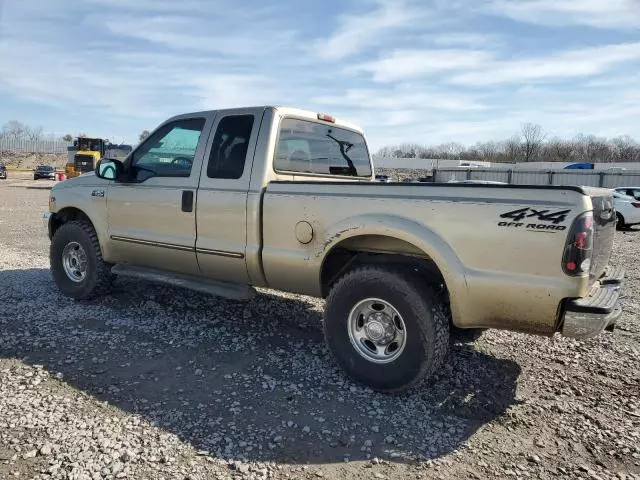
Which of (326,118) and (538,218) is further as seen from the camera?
(326,118)

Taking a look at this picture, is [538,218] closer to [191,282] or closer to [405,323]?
[405,323]

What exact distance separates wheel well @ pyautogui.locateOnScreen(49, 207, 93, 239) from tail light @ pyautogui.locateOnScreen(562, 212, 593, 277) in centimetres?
514

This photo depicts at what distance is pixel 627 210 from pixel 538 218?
1763 cm

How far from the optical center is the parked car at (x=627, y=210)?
1803 cm

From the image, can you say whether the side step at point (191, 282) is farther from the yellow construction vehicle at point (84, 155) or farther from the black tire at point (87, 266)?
the yellow construction vehicle at point (84, 155)

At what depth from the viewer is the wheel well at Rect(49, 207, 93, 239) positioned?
20.4 ft

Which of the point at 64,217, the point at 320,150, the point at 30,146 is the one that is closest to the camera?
the point at 320,150

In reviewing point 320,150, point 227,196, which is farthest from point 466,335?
point 227,196

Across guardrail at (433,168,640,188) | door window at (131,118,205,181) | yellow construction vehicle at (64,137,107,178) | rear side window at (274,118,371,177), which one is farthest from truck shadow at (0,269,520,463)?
guardrail at (433,168,640,188)

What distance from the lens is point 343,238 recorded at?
4.00 m

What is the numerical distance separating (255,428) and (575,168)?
49.0 m

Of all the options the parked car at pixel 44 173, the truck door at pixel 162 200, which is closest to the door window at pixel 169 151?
the truck door at pixel 162 200

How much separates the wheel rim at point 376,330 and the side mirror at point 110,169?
10.3 feet

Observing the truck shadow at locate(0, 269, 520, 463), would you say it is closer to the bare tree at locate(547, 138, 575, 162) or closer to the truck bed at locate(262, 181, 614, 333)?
the truck bed at locate(262, 181, 614, 333)
